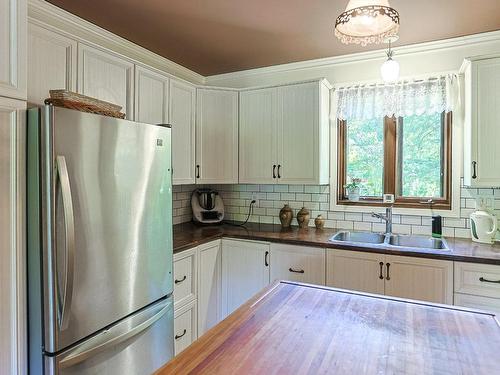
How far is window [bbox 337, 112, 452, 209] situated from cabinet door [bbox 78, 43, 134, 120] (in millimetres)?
1788

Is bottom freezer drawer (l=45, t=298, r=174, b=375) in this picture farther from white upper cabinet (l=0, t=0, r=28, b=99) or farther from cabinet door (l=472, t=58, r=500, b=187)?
cabinet door (l=472, t=58, r=500, b=187)

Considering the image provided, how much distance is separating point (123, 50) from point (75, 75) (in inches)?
32.5

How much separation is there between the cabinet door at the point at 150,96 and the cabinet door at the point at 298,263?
132cm

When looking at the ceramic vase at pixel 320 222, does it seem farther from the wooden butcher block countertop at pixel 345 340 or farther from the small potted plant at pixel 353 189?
the wooden butcher block countertop at pixel 345 340

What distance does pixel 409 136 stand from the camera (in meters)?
2.77

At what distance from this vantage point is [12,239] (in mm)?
1291

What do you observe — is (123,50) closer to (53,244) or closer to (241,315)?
A: (53,244)

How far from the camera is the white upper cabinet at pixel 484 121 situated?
219cm

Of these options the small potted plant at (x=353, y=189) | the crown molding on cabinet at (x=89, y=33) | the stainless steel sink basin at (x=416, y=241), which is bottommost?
the stainless steel sink basin at (x=416, y=241)

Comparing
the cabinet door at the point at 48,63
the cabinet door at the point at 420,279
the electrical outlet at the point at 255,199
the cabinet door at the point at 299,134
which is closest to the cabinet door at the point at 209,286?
the electrical outlet at the point at 255,199

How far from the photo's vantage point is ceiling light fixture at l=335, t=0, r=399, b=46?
1.33m

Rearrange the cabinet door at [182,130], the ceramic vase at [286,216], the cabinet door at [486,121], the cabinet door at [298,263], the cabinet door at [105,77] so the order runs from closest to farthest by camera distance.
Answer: the cabinet door at [105,77] < the cabinet door at [486,121] < the cabinet door at [298,263] < the cabinet door at [182,130] < the ceramic vase at [286,216]

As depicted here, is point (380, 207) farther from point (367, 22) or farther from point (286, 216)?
point (367, 22)

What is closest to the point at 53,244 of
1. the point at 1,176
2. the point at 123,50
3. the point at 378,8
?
the point at 1,176
